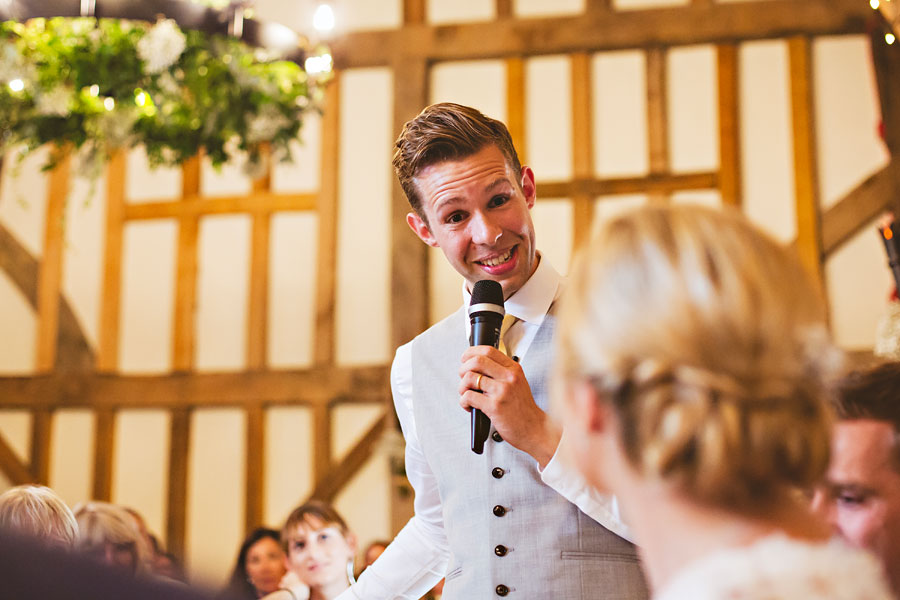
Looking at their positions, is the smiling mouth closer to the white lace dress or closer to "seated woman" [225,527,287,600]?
the white lace dress

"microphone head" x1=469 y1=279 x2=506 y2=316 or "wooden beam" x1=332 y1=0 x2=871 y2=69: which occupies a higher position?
"wooden beam" x1=332 y1=0 x2=871 y2=69

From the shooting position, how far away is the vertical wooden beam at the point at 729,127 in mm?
5273

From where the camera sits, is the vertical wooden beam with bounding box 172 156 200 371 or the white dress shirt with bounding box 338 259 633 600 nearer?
the white dress shirt with bounding box 338 259 633 600

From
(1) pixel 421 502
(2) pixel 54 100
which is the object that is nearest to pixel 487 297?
(1) pixel 421 502

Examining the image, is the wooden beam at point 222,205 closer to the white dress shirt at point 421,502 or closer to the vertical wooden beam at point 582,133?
the vertical wooden beam at point 582,133

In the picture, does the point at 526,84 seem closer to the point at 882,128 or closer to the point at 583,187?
the point at 583,187

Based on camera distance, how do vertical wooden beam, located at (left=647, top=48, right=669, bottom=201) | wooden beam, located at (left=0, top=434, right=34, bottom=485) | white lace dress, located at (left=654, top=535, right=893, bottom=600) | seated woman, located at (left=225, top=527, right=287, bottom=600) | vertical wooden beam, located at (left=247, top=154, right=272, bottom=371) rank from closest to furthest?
white lace dress, located at (left=654, top=535, right=893, bottom=600) → seated woman, located at (left=225, top=527, right=287, bottom=600) → vertical wooden beam, located at (left=647, top=48, right=669, bottom=201) → vertical wooden beam, located at (left=247, top=154, right=272, bottom=371) → wooden beam, located at (left=0, top=434, right=34, bottom=485)

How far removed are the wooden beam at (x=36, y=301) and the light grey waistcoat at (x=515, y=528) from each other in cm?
444

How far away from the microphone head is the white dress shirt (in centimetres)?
12

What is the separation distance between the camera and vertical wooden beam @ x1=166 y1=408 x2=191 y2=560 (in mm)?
5598

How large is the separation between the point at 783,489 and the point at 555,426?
2.53ft

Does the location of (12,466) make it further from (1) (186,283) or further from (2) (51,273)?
(1) (186,283)

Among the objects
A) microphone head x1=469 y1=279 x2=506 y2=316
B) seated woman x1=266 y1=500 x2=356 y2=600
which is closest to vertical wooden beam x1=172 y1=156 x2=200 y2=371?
seated woman x1=266 y1=500 x2=356 y2=600

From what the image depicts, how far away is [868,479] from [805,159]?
400cm
